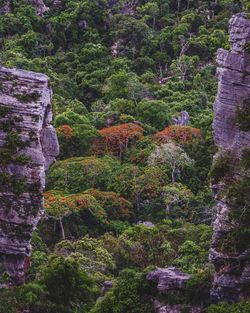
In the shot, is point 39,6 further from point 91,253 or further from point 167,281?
point 167,281

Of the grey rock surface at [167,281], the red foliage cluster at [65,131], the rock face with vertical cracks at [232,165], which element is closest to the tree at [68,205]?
the red foliage cluster at [65,131]

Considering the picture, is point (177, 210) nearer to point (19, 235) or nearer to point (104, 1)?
point (19, 235)

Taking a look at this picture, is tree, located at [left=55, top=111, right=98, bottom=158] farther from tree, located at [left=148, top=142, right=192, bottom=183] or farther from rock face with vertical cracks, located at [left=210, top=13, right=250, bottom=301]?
rock face with vertical cracks, located at [left=210, top=13, right=250, bottom=301]

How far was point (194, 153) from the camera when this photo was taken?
33625 millimetres

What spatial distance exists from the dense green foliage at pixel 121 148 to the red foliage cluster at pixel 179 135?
0.08 meters

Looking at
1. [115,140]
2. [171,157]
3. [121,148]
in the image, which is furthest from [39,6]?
[171,157]

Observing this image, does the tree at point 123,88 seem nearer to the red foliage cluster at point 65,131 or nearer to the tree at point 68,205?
the red foliage cluster at point 65,131

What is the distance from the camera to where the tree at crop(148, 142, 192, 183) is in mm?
31453

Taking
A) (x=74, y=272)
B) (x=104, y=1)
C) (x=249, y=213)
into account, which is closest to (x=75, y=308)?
(x=74, y=272)

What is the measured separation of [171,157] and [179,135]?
9.90ft

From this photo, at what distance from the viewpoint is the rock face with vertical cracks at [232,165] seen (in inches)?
641

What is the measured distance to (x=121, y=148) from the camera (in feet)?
113

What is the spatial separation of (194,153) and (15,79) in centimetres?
1720

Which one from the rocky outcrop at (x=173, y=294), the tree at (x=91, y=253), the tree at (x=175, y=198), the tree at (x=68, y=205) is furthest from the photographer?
the tree at (x=175, y=198)
